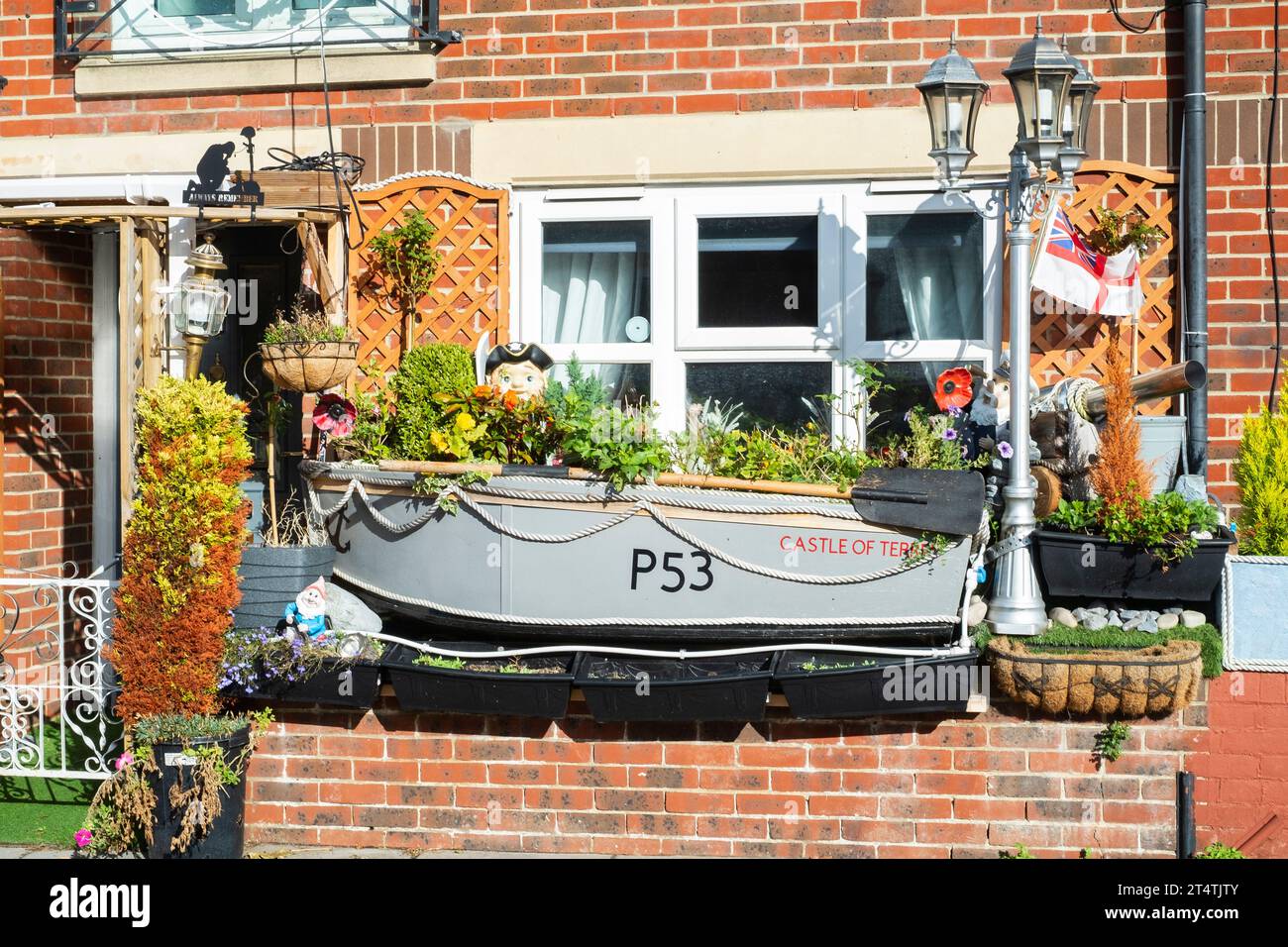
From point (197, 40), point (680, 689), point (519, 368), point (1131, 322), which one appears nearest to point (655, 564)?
Answer: point (680, 689)

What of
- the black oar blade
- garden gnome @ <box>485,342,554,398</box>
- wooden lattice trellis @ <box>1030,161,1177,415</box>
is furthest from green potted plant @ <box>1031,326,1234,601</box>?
garden gnome @ <box>485,342,554,398</box>

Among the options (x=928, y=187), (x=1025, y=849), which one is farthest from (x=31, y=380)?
(x=1025, y=849)

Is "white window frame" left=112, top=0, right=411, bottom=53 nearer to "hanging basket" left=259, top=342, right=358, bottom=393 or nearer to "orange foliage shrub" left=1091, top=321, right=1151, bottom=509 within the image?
"hanging basket" left=259, top=342, right=358, bottom=393

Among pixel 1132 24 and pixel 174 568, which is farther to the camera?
pixel 1132 24

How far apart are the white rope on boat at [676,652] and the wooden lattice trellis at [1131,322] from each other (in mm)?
1819

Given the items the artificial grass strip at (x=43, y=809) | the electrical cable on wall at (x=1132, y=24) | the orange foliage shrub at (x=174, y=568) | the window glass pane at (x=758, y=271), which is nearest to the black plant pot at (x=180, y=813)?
the orange foliage shrub at (x=174, y=568)

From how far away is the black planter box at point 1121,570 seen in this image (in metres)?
5.78

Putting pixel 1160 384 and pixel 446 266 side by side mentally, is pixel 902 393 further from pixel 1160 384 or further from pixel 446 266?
pixel 446 266

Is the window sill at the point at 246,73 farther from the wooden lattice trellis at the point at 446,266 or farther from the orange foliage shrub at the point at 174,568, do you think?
the orange foliage shrub at the point at 174,568

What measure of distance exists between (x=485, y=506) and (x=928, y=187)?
2.79 meters

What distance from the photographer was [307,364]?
6504 mm

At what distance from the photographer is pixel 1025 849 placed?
568cm

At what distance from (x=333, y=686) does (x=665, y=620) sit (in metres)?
1.48
